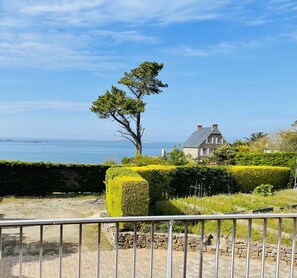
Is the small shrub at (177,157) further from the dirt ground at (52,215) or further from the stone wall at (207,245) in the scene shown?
the stone wall at (207,245)

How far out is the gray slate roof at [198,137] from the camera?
41938 millimetres

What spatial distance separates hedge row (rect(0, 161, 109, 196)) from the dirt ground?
89cm

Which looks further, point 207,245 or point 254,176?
point 254,176

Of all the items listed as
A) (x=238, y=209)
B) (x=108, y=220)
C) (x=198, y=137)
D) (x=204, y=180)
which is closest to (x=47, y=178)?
(x=204, y=180)

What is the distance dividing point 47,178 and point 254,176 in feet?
31.2

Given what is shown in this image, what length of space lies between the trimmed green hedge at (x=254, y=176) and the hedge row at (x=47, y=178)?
249 inches

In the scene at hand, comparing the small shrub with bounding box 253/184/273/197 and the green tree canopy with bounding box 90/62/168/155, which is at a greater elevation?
the green tree canopy with bounding box 90/62/168/155

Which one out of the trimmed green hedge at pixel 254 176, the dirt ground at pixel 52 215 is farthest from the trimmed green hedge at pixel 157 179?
the trimmed green hedge at pixel 254 176

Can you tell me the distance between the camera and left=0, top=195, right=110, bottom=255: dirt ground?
313 inches

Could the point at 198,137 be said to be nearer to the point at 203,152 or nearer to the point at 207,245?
the point at 203,152

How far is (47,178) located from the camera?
16.6 meters

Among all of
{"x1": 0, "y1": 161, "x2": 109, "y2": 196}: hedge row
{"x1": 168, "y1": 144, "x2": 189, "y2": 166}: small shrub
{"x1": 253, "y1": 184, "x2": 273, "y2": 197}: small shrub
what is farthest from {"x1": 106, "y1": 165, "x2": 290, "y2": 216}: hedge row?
{"x1": 0, "y1": 161, "x2": 109, "y2": 196}: hedge row

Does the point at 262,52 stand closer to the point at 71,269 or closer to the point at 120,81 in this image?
the point at 71,269

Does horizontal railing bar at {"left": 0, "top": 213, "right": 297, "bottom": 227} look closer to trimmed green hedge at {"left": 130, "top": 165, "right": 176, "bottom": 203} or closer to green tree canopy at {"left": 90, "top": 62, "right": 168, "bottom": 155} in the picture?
trimmed green hedge at {"left": 130, "top": 165, "right": 176, "bottom": 203}
